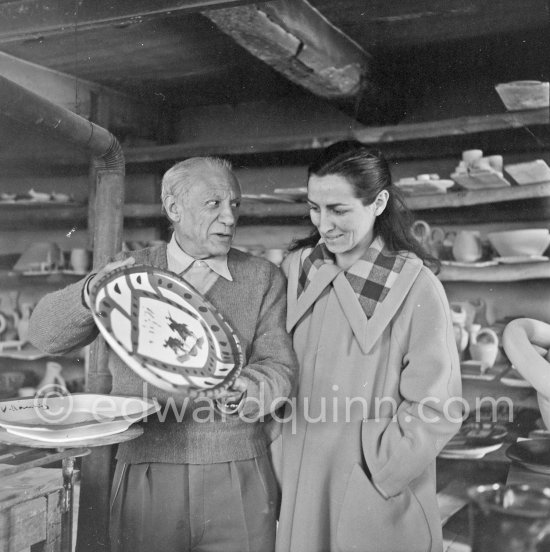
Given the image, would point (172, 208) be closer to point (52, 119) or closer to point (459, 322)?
point (52, 119)

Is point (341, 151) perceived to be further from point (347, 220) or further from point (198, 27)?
point (198, 27)

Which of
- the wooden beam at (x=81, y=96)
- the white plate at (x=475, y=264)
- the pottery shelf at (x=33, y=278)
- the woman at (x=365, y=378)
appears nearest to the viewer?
the woman at (x=365, y=378)

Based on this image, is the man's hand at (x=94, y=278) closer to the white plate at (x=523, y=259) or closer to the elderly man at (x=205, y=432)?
the elderly man at (x=205, y=432)

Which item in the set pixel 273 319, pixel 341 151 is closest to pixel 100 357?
pixel 273 319

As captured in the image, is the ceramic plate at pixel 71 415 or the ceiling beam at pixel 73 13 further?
the ceiling beam at pixel 73 13

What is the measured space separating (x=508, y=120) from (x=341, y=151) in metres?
0.55

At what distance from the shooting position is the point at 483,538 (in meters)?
1.27

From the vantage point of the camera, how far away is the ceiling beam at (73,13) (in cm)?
152

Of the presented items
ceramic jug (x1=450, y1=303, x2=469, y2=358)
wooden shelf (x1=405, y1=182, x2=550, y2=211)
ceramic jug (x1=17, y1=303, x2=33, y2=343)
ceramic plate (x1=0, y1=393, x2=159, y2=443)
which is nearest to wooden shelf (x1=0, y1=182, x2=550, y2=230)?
wooden shelf (x1=405, y1=182, x2=550, y2=211)

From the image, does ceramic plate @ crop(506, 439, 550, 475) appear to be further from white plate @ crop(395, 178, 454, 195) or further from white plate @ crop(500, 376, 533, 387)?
white plate @ crop(395, 178, 454, 195)

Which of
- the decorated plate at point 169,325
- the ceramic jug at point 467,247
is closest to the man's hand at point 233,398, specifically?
the decorated plate at point 169,325

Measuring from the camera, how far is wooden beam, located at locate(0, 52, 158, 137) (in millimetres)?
1715

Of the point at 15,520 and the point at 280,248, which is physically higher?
the point at 280,248

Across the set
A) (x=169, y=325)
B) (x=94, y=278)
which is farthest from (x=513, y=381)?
(x=94, y=278)
